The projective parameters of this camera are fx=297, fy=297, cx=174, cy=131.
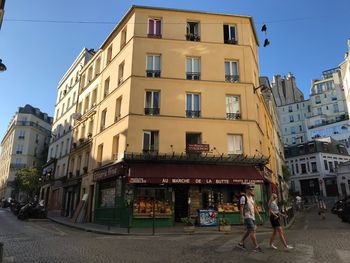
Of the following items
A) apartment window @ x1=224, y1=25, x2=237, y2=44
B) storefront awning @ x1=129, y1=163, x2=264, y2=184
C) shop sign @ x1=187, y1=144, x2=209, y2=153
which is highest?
apartment window @ x1=224, y1=25, x2=237, y2=44

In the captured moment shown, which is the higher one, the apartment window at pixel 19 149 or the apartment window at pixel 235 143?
the apartment window at pixel 19 149

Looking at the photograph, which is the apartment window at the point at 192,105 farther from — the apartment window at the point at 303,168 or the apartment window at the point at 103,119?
the apartment window at the point at 303,168

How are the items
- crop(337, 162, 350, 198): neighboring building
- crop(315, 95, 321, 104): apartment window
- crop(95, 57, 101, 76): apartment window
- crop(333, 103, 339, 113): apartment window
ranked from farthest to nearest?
crop(315, 95, 321, 104): apartment window → crop(333, 103, 339, 113): apartment window → crop(337, 162, 350, 198): neighboring building → crop(95, 57, 101, 76): apartment window

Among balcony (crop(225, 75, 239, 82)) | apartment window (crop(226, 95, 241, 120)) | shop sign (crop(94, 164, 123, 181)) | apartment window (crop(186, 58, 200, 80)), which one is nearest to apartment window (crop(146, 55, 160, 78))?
apartment window (crop(186, 58, 200, 80))

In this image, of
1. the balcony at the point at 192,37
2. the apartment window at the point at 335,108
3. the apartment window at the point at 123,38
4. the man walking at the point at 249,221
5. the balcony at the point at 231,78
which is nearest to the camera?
the man walking at the point at 249,221

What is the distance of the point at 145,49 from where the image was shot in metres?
19.2

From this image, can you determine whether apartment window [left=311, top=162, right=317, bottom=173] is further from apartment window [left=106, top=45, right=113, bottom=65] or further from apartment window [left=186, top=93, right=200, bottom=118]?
apartment window [left=106, top=45, right=113, bottom=65]

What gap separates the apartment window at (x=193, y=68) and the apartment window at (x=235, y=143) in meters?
4.38

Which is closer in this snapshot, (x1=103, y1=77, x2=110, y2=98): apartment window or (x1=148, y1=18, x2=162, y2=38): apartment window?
(x1=148, y1=18, x2=162, y2=38): apartment window

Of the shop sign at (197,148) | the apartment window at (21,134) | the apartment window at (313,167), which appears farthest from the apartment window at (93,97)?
the apartment window at (21,134)

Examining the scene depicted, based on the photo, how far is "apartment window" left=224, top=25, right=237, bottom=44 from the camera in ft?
66.2

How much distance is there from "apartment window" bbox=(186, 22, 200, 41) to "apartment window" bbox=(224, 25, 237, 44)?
199 cm

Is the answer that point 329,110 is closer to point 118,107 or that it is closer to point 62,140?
point 62,140

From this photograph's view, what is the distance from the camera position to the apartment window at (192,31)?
19922 millimetres
